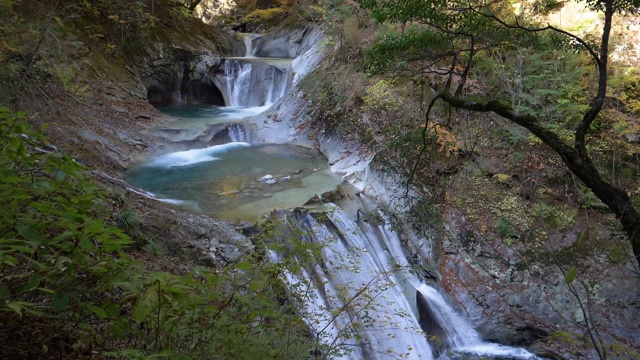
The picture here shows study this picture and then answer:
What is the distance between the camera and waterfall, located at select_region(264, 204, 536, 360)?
232 inches

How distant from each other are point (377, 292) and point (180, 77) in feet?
46.0

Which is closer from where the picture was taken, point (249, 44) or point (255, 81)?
point (255, 81)

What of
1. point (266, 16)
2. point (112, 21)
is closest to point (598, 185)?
point (112, 21)

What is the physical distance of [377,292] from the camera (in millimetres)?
6520

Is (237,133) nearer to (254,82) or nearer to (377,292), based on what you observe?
(254,82)

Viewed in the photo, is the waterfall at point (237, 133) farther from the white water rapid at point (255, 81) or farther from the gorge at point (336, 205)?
the white water rapid at point (255, 81)

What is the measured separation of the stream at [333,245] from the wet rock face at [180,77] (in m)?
5.86

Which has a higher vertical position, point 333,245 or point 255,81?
point 255,81

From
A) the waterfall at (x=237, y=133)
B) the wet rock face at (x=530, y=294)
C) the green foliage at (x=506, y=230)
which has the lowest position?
the wet rock face at (x=530, y=294)

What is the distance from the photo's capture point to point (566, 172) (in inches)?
344

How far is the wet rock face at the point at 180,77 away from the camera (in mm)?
15211

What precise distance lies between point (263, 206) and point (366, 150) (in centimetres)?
381

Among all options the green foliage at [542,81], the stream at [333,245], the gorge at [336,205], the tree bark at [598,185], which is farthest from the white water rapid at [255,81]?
the tree bark at [598,185]

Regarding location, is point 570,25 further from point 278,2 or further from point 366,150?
point 278,2
